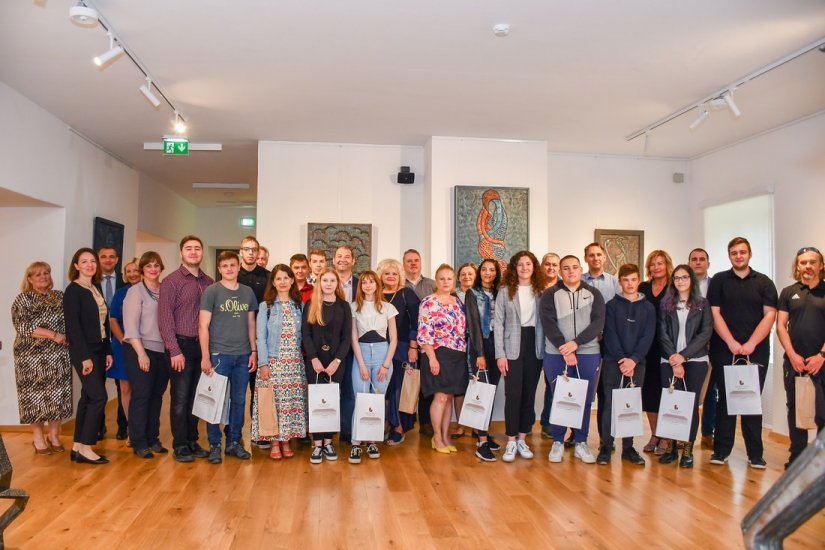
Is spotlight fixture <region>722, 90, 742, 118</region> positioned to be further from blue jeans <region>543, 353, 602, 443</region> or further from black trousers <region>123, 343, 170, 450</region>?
black trousers <region>123, 343, 170, 450</region>

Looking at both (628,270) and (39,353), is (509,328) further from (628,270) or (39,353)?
(39,353)

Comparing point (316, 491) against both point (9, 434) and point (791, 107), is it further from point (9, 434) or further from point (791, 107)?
point (791, 107)

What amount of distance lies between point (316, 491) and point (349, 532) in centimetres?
71

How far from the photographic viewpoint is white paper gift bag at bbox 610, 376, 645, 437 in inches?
172

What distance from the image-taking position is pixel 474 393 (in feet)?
14.8

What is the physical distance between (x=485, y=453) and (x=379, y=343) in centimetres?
114

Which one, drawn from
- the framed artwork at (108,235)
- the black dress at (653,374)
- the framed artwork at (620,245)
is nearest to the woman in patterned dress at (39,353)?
the framed artwork at (108,235)

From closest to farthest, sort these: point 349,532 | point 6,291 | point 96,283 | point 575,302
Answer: point 349,532 → point 575,302 → point 96,283 → point 6,291

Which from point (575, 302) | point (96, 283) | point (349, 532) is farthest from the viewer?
point (96, 283)

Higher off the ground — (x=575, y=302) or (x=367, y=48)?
(x=367, y=48)

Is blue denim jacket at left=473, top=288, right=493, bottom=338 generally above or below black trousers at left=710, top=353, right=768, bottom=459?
above

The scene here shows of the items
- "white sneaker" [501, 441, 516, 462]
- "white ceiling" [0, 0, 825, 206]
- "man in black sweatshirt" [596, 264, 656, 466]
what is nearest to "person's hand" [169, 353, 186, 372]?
"white ceiling" [0, 0, 825, 206]

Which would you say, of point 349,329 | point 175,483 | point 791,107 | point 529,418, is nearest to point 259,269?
point 349,329

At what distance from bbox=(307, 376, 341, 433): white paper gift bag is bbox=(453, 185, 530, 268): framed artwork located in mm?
2608
